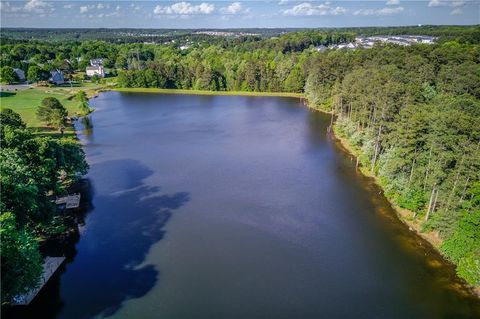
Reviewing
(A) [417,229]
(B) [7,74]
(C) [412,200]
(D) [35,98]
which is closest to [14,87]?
(B) [7,74]

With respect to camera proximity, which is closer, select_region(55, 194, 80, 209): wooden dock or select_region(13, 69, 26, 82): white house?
select_region(55, 194, 80, 209): wooden dock

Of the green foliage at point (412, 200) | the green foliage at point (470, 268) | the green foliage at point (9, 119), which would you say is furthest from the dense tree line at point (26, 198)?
the green foliage at point (412, 200)

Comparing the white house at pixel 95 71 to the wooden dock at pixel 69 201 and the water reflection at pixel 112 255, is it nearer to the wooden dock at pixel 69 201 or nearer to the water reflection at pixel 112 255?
the water reflection at pixel 112 255

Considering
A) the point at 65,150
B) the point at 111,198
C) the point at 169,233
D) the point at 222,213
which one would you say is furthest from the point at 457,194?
the point at 65,150

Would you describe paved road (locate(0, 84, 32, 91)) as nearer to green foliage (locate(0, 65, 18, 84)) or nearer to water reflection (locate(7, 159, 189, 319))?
green foliage (locate(0, 65, 18, 84))

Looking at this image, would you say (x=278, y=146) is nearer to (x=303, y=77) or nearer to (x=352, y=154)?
(x=352, y=154)

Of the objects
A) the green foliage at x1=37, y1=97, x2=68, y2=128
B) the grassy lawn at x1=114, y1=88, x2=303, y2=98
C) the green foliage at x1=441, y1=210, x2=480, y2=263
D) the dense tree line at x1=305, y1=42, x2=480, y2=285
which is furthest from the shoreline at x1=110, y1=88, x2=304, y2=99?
the green foliage at x1=441, y1=210, x2=480, y2=263
